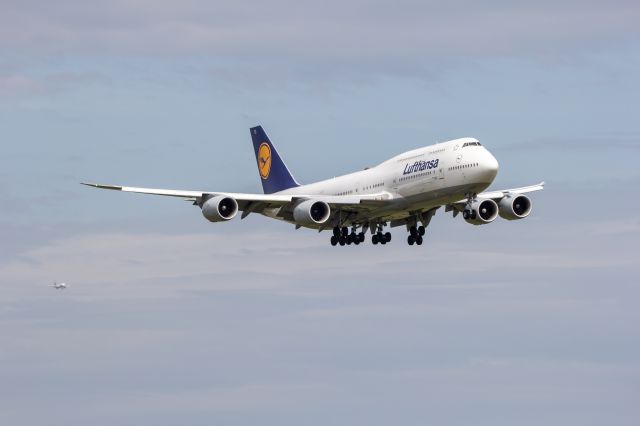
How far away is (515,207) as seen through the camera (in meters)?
109

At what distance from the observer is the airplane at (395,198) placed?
330ft

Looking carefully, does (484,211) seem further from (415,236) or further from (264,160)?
(264,160)

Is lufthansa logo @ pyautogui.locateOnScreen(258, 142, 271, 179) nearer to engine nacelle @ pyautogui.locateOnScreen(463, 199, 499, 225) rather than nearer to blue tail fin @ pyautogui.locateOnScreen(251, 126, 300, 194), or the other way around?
blue tail fin @ pyautogui.locateOnScreen(251, 126, 300, 194)

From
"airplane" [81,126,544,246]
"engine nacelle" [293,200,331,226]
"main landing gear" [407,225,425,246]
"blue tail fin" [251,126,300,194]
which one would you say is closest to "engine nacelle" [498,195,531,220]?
"airplane" [81,126,544,246]

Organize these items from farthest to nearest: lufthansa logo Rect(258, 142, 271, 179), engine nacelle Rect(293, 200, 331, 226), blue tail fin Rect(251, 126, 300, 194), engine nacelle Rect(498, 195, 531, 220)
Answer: lufthansa logo Rect(258, 142, 271, 179), blue tail fin Rect(251, 126, 300, 194), engine nacelle Rect(498, 195, 531, 220), engine nacelle Rect(293, 200, 331, 226)

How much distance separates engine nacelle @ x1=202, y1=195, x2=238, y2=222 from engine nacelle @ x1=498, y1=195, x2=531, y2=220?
19920 millimetres

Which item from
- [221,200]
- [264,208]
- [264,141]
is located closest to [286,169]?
[264,141]

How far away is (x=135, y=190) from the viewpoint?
104 meters

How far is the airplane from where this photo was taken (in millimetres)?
100688

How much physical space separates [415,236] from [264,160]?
20.6 metres

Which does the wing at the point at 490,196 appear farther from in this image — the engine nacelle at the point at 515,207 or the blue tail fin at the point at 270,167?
the blue tail fin at the point at 270,167

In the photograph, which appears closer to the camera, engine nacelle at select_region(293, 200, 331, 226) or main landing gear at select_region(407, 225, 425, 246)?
engine nacelle at select_region(293, 200, 331, 226)

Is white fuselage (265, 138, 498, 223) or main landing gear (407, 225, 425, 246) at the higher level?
white fuselage (265, 138, 498, 223)

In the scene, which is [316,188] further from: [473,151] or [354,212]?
[473,151]
